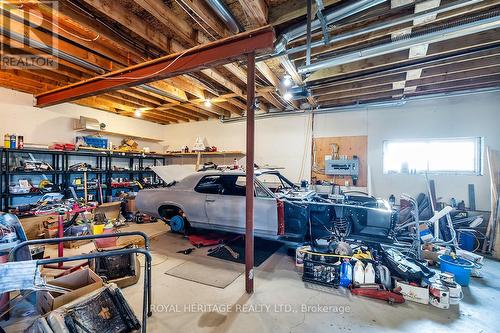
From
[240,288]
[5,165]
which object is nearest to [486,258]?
[240,288]

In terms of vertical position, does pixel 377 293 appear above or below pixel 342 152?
below

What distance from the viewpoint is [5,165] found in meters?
4.37

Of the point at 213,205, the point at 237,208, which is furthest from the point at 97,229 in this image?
the point at 237,208

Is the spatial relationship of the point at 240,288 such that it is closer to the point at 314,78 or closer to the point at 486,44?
the point at 314,78

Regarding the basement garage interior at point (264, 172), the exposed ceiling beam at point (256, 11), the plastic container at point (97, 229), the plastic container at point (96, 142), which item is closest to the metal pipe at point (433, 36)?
the basement garage interior at point (264, 172)

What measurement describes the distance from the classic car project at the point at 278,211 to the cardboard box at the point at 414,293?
99 centimetres

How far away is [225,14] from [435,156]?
205 inches

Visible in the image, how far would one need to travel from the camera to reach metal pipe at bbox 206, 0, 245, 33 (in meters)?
2.11

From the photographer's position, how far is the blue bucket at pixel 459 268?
8.89 ft

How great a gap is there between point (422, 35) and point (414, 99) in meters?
2.80

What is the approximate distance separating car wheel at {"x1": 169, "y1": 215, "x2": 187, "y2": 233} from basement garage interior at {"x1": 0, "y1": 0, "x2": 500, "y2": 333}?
6cm

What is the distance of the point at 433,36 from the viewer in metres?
2.48

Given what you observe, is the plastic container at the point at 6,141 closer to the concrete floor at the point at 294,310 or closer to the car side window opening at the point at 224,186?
the car side window opening at the point at 224,186

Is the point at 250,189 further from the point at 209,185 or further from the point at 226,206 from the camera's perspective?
the point at 209,185
